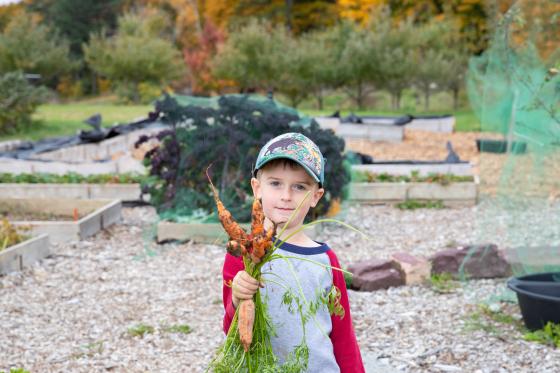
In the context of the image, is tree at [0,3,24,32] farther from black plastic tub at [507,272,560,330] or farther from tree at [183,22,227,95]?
black plastic tub at [507,272,560,330]

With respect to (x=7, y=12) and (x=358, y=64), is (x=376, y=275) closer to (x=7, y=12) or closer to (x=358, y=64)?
(x=358, y=64)

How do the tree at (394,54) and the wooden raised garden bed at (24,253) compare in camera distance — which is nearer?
the wooden raised garden bed at (24,253)

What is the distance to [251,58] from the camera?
2673 cm

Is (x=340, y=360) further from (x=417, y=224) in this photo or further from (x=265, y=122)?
(x=417, y=224)

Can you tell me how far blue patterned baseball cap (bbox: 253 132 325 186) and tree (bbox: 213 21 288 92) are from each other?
23.6 m

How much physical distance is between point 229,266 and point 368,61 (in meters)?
22.5

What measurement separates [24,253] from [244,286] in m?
4.83

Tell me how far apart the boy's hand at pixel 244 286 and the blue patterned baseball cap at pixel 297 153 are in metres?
0.36

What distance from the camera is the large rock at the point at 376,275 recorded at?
590 centimetres

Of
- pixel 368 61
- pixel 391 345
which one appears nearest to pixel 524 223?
pixel 391 345

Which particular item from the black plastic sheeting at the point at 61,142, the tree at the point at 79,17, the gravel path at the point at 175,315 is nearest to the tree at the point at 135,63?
the tree at the point at 79,17

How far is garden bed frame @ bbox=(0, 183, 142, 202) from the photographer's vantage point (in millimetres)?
9156

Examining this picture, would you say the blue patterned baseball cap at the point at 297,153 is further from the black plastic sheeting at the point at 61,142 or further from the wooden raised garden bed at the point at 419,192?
the black plastic sheeting at the point at 61,142

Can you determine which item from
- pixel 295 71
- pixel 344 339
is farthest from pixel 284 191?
pixel 295 71
